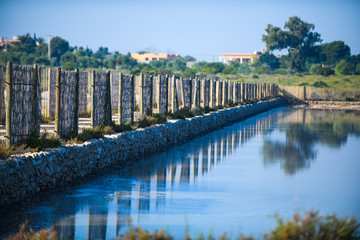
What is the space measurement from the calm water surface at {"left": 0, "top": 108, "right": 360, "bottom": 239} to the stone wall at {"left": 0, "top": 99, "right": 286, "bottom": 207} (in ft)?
1.03

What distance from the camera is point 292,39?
142 meters

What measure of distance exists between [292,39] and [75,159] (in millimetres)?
132650

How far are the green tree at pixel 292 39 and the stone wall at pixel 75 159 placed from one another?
12027 cm

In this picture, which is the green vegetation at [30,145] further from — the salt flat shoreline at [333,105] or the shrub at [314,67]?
the shrub at [314,67]

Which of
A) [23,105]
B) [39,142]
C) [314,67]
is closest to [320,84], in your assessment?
[314,67]

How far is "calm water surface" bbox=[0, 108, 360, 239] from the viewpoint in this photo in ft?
33.6

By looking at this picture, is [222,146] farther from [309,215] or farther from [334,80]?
[334,80]

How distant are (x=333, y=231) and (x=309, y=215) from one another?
2.07 feet

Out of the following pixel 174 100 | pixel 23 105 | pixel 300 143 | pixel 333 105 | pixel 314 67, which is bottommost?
pixel 333 105

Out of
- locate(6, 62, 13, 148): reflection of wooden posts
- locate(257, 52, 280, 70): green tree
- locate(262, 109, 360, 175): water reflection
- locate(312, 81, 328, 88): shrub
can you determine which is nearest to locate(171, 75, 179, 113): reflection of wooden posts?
locate(262, 109, 360, 175): water reflection

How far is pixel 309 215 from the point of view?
6840 millimetres

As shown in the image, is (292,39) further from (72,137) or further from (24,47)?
(72,137)

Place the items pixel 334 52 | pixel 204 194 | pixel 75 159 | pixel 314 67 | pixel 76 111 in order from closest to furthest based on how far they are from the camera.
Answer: pixel 204 194 < pixel 75 159 < pixel 76 111 < pixel 314 67 < pixel 334 52

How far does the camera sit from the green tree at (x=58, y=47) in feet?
501
